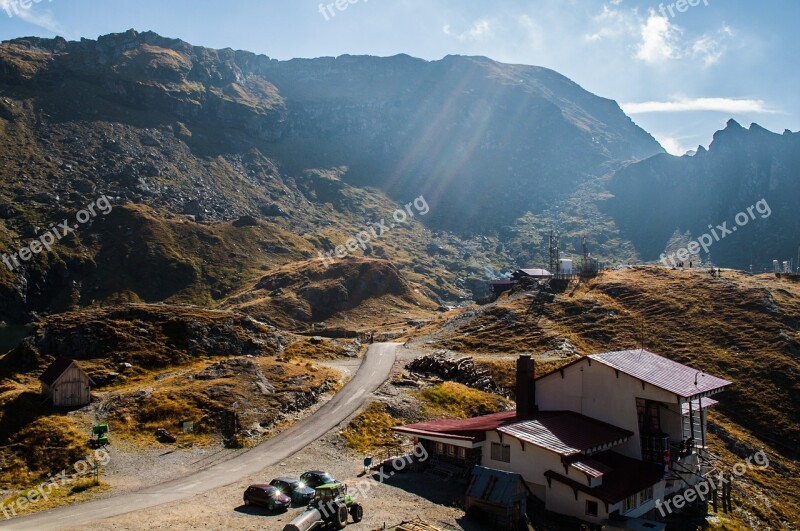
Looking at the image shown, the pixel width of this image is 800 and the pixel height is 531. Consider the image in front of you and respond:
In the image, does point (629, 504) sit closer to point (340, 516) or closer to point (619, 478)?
point (619, 478)

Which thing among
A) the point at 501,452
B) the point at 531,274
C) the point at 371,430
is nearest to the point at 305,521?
the point at 501,452

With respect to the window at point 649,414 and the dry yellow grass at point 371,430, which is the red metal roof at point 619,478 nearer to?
the window at point 649,414

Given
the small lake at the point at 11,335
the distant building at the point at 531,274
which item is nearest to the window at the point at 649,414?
the distant building at the point at 531,274

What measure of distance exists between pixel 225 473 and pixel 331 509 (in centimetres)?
1329

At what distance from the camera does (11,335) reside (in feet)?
498

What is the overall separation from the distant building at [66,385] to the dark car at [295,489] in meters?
24.4

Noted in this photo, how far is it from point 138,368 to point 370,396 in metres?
24.7

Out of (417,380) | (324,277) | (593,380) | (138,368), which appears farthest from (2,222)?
(593,380)

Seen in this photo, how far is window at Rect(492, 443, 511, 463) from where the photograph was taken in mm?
38531

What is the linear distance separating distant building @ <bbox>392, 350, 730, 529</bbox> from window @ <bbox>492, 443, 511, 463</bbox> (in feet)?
0.22

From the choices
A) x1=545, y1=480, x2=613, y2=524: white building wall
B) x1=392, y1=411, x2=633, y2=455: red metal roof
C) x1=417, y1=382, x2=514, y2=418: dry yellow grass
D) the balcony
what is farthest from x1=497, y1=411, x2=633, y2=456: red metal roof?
x1=417, y1=382, x2=514, y2=418: dry yellow grass

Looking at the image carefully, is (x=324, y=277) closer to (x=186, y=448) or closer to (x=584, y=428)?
(x=186, y=448)

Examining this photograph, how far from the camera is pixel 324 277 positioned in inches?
6609

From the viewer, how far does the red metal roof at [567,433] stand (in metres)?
35.8
